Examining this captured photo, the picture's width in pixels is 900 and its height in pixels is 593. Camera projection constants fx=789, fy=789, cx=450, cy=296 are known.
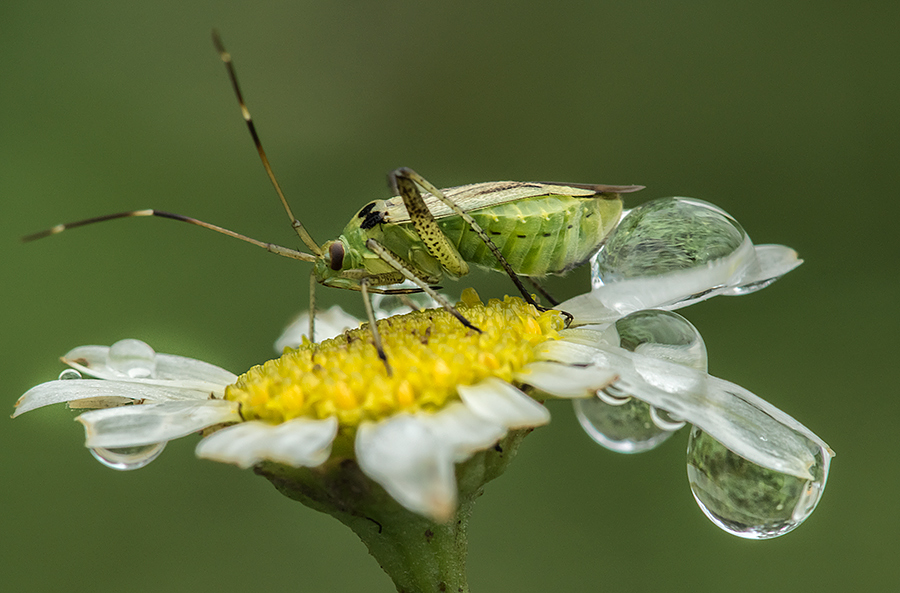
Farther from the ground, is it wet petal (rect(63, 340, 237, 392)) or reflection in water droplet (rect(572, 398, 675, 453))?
wet petal (rect(63, 340, 237, 392))

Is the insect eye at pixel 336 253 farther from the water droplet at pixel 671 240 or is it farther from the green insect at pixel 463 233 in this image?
the water droplet at pixel 671 240

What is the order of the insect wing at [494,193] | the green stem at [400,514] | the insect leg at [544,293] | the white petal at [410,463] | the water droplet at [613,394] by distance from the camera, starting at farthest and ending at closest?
the insect leg at [544,293], the insect wing at [494,193], the water droplet at [613,394], the green stem at [400,514], the white petal at [410,463]

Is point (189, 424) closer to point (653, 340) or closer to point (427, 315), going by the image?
point (427, 315)

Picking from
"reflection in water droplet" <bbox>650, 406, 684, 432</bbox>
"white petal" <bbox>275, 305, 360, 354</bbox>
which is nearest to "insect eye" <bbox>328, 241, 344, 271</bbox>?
"white petal" <bbox>275, 305, 360, 354</bbox>

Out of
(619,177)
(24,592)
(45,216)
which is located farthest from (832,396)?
(45,216)

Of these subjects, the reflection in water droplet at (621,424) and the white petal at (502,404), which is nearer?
the white petal at (502,404)

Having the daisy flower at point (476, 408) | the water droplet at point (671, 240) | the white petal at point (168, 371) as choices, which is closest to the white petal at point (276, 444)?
the daisy flower at point (476, 408)

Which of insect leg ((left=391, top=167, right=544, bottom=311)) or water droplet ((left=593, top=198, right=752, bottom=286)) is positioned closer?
water droplet ((left=593, top=198, right=752, bottom=286))

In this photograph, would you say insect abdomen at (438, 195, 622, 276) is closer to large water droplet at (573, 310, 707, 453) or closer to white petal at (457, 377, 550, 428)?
large water droplet at (573, 310, 707, 453)
